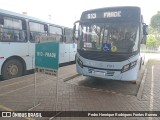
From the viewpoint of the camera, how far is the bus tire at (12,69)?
873 cm

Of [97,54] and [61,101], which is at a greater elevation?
[97,54]

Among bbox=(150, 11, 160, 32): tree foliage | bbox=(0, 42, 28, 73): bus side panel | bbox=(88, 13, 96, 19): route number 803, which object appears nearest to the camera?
bbox=(88, 13, 96, 19): route number 803

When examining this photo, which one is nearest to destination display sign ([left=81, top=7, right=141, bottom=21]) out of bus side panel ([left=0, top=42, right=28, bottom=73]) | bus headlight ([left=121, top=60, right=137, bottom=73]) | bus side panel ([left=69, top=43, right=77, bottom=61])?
bus headlight ([left=121, top=60, right=137, bottom=73])

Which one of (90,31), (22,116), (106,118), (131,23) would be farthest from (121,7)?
(22,116)

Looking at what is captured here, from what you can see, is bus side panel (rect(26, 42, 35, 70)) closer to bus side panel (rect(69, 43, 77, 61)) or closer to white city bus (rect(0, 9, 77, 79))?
white city bus (rect(0, 9, 77, 79))

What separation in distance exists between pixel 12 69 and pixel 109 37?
4.60 m

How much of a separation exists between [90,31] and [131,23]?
1.71 metres

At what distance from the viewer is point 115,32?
7.69 m

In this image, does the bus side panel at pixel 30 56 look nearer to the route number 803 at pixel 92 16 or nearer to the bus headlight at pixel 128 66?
the route number 803 at pixel 92 16

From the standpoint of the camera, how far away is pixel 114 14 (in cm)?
784

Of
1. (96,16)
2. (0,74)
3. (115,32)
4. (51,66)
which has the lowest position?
(0,74)

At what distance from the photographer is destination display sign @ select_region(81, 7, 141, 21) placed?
752 cm

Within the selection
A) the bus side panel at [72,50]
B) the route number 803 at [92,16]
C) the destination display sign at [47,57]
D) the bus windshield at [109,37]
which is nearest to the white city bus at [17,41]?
the bus windshield at [109,37]

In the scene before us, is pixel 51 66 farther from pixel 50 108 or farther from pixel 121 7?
pixel 121 7
